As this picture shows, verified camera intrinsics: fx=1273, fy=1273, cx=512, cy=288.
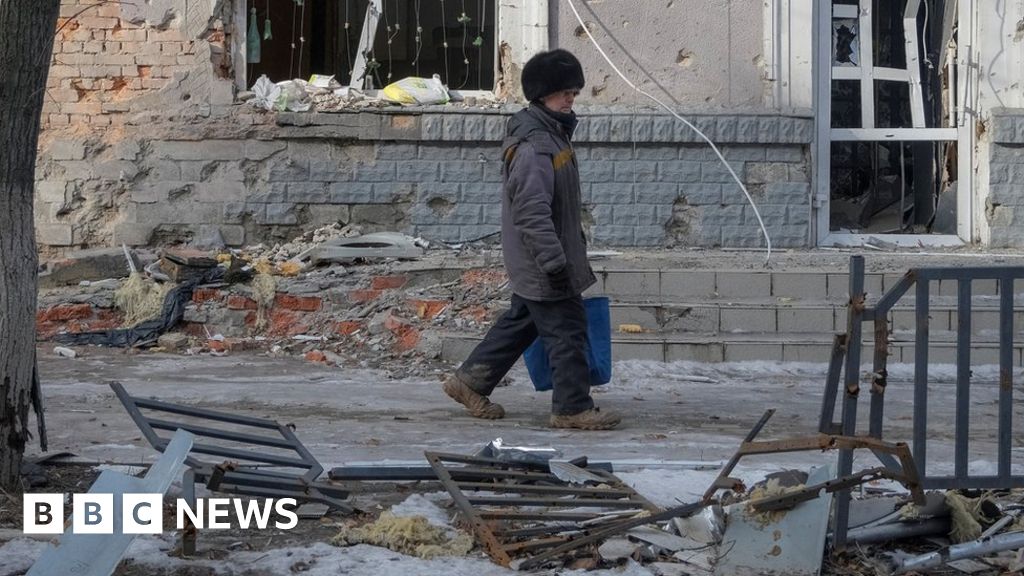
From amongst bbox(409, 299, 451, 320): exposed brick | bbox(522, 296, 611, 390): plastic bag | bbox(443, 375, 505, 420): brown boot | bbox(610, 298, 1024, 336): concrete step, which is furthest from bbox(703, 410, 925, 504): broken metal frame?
bbox(409, 299, 451, 320): exposed brick

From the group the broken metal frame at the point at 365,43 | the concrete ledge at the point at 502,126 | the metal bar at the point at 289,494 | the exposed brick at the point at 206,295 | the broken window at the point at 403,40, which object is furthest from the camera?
the broken window at the point at 403,40

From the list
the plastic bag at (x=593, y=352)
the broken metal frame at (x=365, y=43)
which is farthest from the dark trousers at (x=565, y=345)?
the broken metal frame at (x=365, y=43)

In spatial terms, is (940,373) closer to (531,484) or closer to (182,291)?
(531,484)

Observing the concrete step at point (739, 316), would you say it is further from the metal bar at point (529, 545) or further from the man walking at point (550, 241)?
the metal bar at point (529, 545)

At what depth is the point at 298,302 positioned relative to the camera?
8547 millimetres

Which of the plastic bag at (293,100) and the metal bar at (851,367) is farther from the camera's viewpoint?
the plastic bag at (293,100)

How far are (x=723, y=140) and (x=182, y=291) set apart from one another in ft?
13.7

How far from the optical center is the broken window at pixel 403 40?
10.2 meters

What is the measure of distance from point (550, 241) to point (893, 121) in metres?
5.58

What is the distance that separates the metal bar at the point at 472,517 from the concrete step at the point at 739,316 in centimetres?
347

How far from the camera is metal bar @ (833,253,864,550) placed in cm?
385

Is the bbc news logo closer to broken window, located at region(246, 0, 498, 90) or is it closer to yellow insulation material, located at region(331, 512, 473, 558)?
yellow insulation material, located at region(331, 512, 473, 558)

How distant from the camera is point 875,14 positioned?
34.0 feet

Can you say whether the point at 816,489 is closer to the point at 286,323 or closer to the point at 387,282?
the point at 387,282
